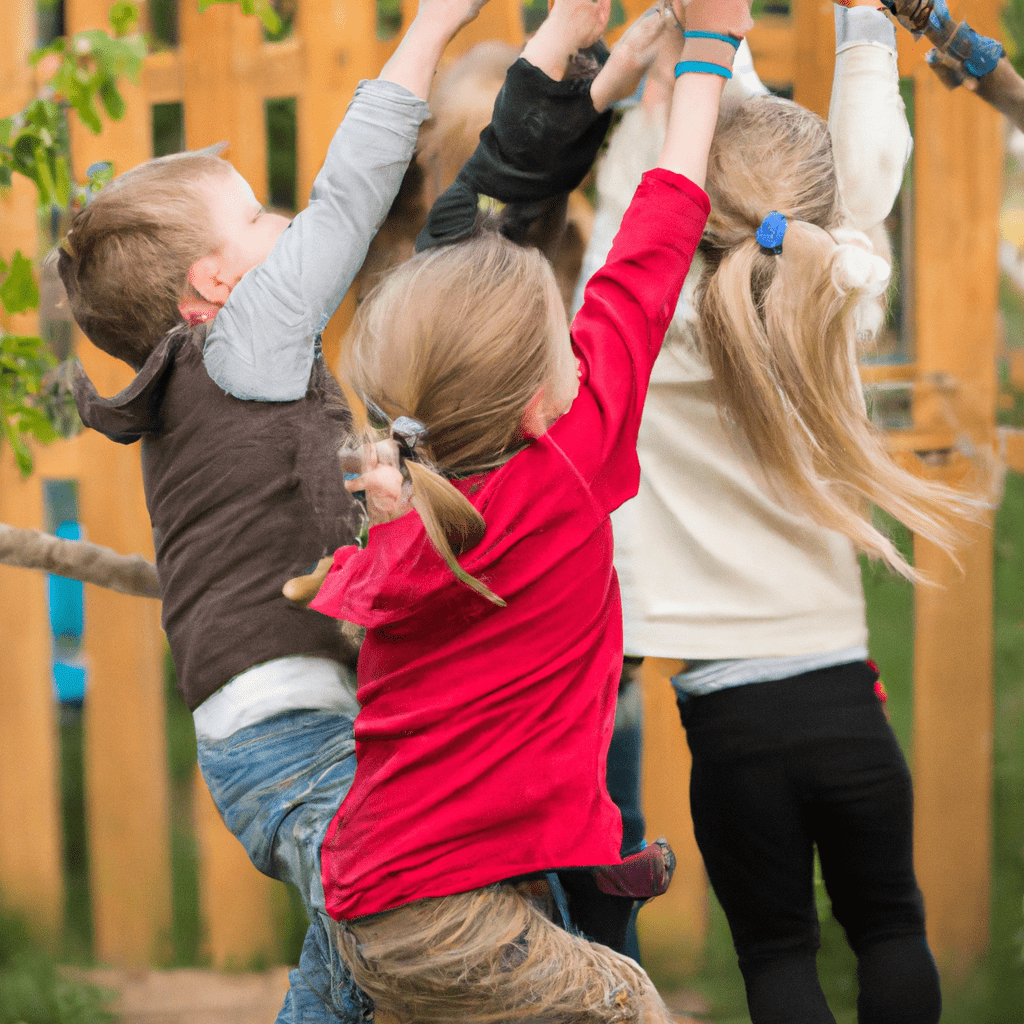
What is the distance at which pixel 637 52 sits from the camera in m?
1.29

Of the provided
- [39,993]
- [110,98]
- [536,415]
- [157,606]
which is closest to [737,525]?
[536,415]

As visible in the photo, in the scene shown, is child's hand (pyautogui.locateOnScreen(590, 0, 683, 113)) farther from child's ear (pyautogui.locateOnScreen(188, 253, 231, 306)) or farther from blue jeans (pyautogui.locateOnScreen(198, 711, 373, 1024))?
blue jeans (pyautogui.locateOnScreen(198, 711, 373, 1024))

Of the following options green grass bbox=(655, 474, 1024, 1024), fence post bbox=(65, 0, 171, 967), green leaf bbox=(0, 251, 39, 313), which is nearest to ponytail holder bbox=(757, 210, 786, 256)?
green grass bbox=(655, 474, 1024, 1024)

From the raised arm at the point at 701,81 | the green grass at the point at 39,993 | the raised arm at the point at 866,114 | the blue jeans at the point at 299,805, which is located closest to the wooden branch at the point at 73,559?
the blue jeans at the point at 299,805

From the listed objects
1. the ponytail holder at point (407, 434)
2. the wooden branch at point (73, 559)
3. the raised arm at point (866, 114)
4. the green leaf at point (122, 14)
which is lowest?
the wooden branch at point (73, 559)

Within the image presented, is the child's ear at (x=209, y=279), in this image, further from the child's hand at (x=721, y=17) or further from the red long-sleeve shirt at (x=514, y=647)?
the child's hand at (x=721, y=17)

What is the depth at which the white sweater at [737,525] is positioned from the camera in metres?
1.33

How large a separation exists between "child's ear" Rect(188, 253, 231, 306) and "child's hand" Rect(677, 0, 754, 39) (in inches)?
25.9

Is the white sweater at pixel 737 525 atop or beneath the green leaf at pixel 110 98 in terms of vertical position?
beneath

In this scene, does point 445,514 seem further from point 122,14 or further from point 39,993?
point 39,993

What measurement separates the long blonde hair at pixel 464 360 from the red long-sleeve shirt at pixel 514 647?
0.10ft

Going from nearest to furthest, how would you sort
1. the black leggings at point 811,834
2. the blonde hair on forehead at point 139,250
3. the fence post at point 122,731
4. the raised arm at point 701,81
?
the raised arm at point 701,81
the black leggings at point 811,834
the blonde hair on forehead at point 139,250
the fence post at point 122,731

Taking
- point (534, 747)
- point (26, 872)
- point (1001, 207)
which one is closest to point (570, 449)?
point (534, 747)

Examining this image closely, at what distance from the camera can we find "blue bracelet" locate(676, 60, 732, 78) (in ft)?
3.91
